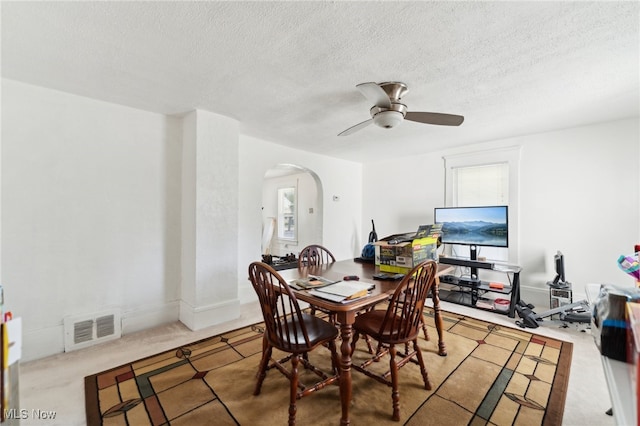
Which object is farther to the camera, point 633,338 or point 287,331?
point 287,331

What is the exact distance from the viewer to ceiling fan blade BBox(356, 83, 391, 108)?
75.3 inches

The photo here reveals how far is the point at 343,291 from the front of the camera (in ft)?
5.52

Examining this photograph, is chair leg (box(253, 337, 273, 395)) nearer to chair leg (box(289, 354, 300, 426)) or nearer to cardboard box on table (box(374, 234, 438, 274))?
chair leg (box(289, 354, 300, 426))

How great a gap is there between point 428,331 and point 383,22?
2780mm

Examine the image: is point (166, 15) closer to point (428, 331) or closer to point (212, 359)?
point (212, 359)

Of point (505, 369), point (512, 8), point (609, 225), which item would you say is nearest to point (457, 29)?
point (512, 8)

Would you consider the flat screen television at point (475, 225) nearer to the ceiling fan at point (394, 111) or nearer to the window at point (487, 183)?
the window at point (487, 183)

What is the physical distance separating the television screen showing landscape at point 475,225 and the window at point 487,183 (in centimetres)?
44

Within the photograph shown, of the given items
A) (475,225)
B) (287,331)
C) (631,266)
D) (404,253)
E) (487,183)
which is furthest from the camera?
(487,183)

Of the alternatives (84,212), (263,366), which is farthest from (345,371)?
(84,212)

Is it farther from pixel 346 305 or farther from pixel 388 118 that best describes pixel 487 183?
pixel 346 305

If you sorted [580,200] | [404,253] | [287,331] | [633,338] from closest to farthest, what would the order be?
[633,338] < [287,331] < [404,253] < [580,200]

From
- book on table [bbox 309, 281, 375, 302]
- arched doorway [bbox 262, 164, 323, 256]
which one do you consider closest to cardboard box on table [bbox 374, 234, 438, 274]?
book on table [bbox 309, 281, 375, 302]

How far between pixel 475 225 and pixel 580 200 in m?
1.20
